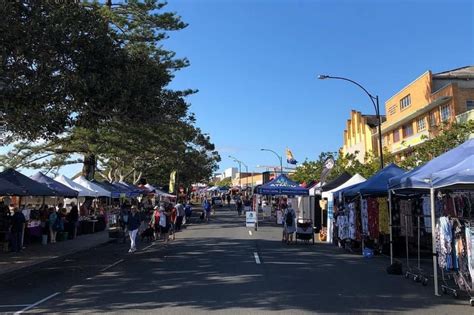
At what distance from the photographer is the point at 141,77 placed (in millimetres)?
15109

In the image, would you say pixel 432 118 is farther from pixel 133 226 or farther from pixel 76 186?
pixel 133 226

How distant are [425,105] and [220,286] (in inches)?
1512

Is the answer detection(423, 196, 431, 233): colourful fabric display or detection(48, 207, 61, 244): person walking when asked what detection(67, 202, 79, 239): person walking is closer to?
detection(48, 207, 61, 244): person walking

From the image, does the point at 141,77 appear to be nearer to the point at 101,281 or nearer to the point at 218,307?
the point at 101,281

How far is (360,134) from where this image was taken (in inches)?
2655

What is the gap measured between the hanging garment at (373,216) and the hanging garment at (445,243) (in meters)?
6.88

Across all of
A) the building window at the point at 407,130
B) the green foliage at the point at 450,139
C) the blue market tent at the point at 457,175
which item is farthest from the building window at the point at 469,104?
the blue market tent at the point at 457,175

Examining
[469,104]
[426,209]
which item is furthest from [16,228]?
[469,104]

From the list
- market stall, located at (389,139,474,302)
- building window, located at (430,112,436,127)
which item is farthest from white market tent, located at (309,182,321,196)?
building window, located at (430,112,436,127)

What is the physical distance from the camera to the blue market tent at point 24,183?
1961cm

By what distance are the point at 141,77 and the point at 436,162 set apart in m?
8.59

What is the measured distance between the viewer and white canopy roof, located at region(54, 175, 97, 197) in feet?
89.1

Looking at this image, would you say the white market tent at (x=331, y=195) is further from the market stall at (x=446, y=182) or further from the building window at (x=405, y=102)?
the building window at (x=405, y=102)

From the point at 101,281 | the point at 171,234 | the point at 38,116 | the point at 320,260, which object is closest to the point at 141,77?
the point at 38,116
